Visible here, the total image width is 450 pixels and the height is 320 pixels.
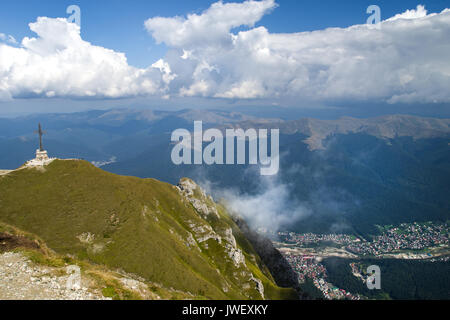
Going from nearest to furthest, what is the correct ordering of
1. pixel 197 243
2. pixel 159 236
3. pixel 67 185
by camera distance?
pixel 67 185, pixel 159 236, pixel 197 243

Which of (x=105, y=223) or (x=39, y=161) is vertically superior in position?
(x=39, y=161)

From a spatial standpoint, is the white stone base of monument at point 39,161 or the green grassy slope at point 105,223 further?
the white stone base of monument at point 39,161

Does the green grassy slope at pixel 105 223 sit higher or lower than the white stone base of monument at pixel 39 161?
lower

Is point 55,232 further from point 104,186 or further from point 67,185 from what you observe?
point 104,186

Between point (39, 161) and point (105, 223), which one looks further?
point (39, 161)

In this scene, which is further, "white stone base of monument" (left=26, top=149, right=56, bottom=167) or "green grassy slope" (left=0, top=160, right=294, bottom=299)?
"white stone base of monument" (left=26, top=149, right=56, bottom=167)

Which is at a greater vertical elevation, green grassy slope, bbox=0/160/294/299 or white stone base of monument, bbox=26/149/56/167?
white stone base of monument, bbox=26/149/56/167
